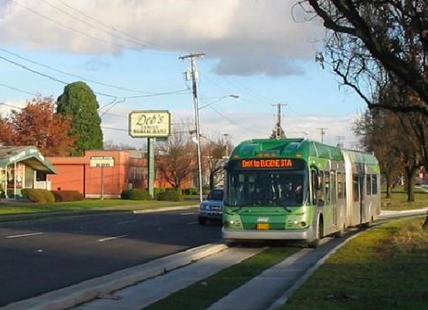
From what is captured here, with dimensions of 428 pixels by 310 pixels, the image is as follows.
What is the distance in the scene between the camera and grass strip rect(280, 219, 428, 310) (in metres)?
11.6

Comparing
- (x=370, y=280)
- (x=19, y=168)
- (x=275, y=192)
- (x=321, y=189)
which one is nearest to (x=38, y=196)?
(x=19, y=168)

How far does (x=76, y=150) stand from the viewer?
116 meters

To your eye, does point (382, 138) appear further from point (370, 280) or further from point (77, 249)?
point (370, 280)

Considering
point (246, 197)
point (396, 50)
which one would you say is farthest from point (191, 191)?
point (396, 50)

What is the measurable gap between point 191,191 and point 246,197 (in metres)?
75.2

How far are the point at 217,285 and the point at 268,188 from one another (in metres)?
8.34

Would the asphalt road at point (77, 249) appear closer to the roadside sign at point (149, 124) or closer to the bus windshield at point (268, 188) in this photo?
the bus windshield at point (268, 188)

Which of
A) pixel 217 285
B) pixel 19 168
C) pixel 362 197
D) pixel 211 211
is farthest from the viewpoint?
pixel 19 168

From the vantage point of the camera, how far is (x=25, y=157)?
2621 inches

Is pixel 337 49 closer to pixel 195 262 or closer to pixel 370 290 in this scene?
pixel 195 262

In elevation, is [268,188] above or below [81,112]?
below

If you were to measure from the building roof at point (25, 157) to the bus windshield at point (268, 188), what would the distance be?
43889mm

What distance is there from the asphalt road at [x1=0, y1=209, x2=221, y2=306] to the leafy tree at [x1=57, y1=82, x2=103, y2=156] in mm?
82212

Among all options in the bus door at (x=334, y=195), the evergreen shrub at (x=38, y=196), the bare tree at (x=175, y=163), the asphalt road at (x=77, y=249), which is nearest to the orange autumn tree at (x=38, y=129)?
the bare tree at (x=175, y=163)
